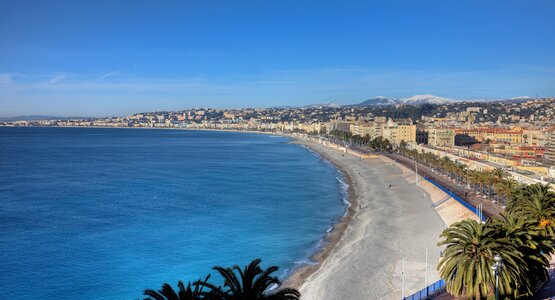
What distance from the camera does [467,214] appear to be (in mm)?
36562

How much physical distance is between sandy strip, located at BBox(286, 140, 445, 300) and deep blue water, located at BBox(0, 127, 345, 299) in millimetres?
2151

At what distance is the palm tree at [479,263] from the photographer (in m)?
16.5

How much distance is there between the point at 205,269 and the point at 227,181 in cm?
3697

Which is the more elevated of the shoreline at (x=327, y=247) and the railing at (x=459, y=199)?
the railing at (x=459, y=199)

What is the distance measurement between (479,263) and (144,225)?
95.2 feet

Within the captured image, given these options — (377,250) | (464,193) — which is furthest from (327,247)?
(464,193)

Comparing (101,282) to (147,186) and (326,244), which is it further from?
(147,186)

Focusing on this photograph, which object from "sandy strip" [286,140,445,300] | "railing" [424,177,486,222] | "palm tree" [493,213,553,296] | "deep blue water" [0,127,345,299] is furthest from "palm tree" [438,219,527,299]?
"railing" [424,177,486,222]

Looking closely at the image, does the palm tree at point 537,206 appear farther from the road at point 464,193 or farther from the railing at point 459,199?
the road at point 464,193

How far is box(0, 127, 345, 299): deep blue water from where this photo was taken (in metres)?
27.9

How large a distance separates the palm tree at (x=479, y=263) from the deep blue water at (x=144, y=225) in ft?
44.9

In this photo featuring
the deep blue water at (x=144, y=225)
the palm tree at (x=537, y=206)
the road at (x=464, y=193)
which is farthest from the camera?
the road at (x=464, y=193)

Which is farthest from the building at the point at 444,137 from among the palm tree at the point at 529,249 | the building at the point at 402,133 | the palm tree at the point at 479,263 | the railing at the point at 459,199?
the palm tree at the point at 479,263

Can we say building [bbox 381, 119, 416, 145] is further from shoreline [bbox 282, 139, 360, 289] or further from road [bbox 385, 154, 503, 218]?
shoreline [bbox 282, 139, 360, 289]
